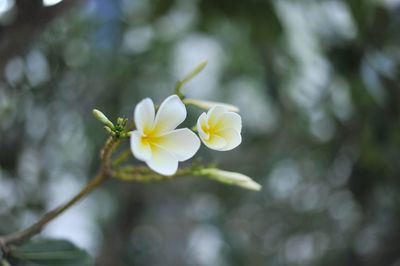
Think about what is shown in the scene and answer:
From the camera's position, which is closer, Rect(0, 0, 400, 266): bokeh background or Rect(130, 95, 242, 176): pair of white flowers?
Rect(130, 95, 242, 176): pair of white flowers

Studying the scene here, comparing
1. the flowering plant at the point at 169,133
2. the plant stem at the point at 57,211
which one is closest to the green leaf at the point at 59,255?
the plant stem at the point at 57,211

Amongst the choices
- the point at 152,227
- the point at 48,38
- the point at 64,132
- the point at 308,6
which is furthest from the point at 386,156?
the point at 152,227

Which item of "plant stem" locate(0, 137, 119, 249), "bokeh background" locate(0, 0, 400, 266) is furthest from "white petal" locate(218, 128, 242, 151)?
"bokeh background" locate(0, 0, 400, 266)

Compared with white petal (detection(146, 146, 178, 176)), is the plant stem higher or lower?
lower

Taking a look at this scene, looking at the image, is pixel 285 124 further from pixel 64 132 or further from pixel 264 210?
pixel 64 132

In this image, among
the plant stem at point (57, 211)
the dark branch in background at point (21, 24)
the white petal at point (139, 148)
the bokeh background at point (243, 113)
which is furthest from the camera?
the bokeh background at point (243, 113)

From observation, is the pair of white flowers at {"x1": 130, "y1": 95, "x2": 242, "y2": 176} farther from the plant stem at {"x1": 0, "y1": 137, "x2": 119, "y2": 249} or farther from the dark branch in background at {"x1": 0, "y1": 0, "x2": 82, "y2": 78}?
the dark branch in background at {"x1": 0, "y1": 0, "x2": 82, "y2": 78}

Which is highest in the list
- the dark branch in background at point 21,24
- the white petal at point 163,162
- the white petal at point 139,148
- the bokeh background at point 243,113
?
the white petal at point 139,148

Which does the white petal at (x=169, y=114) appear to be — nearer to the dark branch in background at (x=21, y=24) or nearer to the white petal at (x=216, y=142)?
the white petal at (x=216, y=142)
